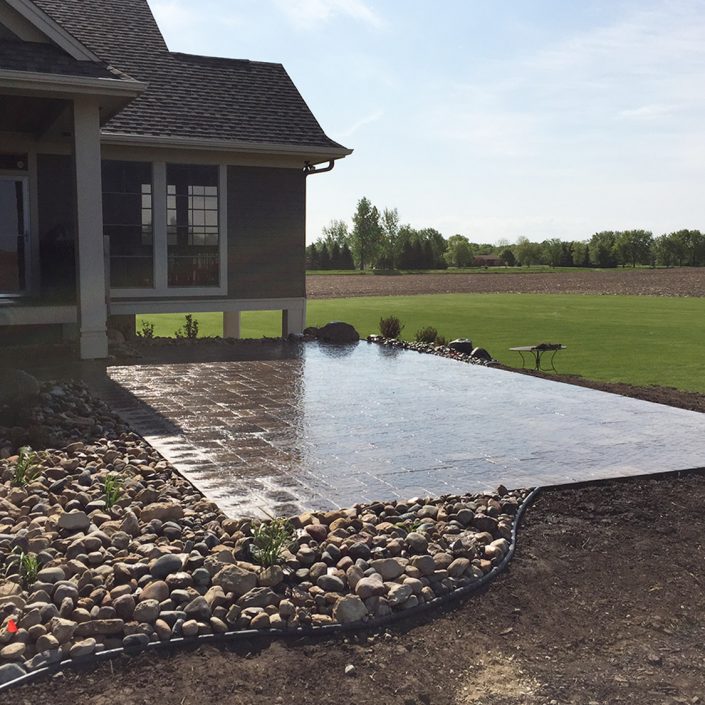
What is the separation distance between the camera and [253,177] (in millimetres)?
14977

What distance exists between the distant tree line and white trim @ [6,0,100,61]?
78432 millimetres

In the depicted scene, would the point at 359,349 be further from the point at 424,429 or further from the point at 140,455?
the point at 140,455

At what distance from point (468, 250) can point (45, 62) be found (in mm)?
104901

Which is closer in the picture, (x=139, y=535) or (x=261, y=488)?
(x=139, y=535)

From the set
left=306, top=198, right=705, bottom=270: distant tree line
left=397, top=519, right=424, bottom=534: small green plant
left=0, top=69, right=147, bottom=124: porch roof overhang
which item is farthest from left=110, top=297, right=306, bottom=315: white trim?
left=306, top=198, right=705, bottom=270: distant tree line

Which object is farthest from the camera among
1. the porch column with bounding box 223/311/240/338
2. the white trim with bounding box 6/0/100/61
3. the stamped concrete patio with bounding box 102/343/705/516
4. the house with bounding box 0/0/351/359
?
the porch column with bounding box 223/311/240/338

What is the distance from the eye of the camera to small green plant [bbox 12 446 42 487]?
17.1ft

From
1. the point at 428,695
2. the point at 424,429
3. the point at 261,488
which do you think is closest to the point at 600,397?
the point at 424,429

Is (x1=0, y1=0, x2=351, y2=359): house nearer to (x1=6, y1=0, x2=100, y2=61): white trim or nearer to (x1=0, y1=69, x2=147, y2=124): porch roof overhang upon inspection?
(x1=0, y1=69, x2=147, y2=124): porch roof overhang

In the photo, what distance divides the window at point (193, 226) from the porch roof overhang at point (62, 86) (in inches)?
148

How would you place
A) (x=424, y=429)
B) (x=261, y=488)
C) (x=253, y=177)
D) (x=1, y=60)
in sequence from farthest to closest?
(x=253, y=177)
(x=1, y=60)
(x=424, y=429)
(x=261, y=488)

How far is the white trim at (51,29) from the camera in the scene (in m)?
10.1

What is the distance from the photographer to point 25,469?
17.5 feet

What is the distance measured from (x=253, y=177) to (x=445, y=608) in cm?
1235
